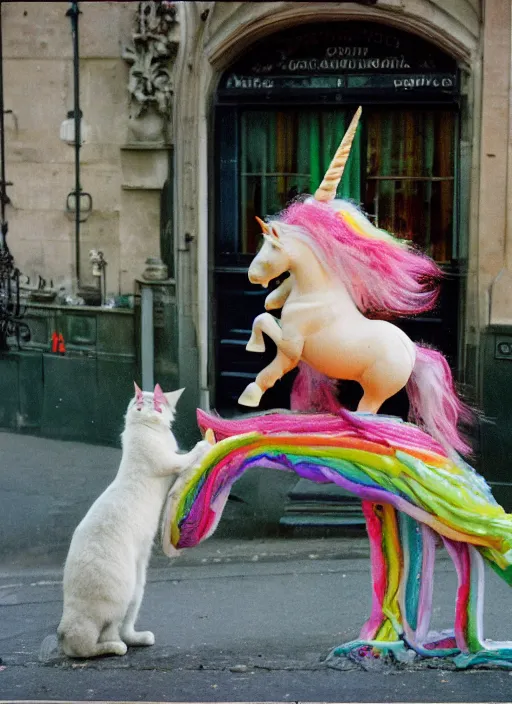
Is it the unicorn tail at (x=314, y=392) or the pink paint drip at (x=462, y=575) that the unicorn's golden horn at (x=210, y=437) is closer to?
the unicorn tail at (x=314, y=392)

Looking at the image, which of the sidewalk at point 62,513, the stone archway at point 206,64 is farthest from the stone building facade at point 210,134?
the sidewalk at point 62,513

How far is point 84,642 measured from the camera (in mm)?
5059

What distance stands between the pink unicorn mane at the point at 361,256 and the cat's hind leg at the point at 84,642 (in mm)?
1685

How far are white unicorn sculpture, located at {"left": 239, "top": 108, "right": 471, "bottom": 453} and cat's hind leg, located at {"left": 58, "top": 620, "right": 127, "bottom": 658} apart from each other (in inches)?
43.3

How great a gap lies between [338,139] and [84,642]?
3776mm

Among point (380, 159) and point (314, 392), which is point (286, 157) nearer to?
point (380, 159)

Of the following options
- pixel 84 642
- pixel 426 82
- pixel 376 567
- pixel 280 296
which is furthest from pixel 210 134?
pixel 84 642

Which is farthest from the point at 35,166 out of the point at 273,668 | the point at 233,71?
the point at 273,668

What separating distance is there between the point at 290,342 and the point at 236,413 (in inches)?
121

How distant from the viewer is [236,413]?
26.3ft

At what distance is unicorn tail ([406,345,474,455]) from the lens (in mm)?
5137

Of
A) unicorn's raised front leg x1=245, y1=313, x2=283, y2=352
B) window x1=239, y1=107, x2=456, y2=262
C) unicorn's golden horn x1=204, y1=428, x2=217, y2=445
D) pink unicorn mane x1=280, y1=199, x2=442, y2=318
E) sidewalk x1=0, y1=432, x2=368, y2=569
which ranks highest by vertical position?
window x1=239, y1=107, x2=456, y2=262

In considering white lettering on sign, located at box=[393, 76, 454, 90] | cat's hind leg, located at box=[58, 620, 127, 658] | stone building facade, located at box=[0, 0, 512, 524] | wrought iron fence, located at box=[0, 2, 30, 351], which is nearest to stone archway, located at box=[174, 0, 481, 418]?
stone building facade, located at box=[0, 0, 512, 524]

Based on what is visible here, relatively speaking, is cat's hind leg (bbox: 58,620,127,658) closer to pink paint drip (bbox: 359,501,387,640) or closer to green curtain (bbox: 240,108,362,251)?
pink paint drip (bbox: 359,501,387,640)
